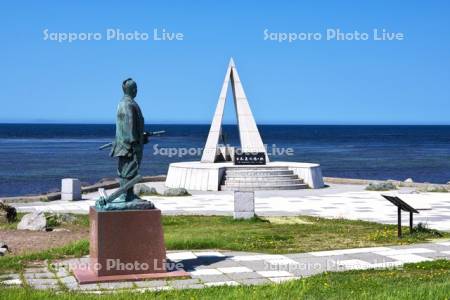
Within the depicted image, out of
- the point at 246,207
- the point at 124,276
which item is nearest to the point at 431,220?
the point at 246,207

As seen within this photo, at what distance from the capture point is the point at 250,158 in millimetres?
29297

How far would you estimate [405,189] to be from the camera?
28.0 metres

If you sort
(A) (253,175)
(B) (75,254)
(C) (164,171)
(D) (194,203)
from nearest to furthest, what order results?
(B) (75,254) < (D) (194,203) < (A) (253,175) < (C) (164,171)

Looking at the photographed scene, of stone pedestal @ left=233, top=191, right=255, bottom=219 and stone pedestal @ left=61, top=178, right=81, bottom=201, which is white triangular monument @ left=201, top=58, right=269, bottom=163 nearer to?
stone pedestal @ left=61, top=178, right=81, bottom=201

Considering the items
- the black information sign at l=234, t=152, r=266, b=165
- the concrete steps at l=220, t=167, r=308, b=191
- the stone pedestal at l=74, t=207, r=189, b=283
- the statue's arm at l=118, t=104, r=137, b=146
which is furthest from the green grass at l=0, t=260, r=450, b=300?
the black information sign at l=234, t=152, r=266, b=165

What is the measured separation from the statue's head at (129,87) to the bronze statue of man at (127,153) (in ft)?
0.47

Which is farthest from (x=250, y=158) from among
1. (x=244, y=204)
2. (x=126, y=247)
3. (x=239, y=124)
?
(x=126, y=247)

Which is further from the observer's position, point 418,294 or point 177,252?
point 177,252

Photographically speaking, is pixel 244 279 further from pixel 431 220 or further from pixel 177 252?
pixel 431 220

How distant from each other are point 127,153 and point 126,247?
4.45 ft

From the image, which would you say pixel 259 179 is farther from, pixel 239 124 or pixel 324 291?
pixel 324 291

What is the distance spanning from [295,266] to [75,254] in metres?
3.94

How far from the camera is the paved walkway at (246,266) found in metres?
9.79

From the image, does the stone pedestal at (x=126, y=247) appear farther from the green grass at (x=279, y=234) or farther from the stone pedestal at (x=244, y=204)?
the stone pedestal at (x=244, y=204)
